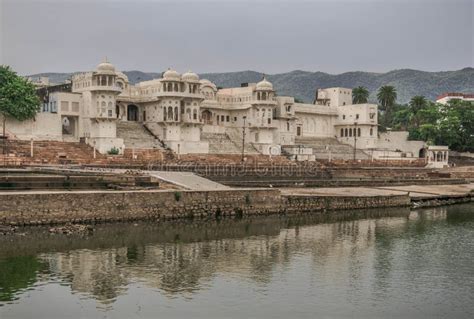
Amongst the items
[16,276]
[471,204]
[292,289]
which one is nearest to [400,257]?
[292,289]

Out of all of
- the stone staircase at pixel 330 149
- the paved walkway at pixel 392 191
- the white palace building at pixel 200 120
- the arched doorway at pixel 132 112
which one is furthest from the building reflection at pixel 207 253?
the stone staircase at pixel 330 149

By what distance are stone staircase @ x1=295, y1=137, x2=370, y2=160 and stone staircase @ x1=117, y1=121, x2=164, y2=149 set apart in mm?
18190

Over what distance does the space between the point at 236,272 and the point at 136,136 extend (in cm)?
3699

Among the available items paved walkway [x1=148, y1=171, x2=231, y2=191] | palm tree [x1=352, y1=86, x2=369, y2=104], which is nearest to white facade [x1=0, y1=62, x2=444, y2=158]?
paved walkway [x1=148, y1=171, x2=231, y2=191]

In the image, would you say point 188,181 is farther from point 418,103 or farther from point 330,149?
point 418,103

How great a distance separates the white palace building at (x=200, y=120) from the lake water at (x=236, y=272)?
25138 mm

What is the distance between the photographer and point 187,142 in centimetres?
5475

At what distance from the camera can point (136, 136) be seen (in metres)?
54.0

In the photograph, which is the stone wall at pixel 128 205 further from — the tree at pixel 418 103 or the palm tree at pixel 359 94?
the palm tree at pixel 359 94

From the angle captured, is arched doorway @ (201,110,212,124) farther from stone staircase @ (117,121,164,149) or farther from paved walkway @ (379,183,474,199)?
paved walkway @ (379,183,474,199)

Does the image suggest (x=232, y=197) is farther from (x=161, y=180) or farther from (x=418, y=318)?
(x=418, y=318)

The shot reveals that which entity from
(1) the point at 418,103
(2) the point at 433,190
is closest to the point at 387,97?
(1) the point at 418,103

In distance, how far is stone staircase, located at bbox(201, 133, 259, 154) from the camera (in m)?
58.1

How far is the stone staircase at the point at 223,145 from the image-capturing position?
5806 cm
